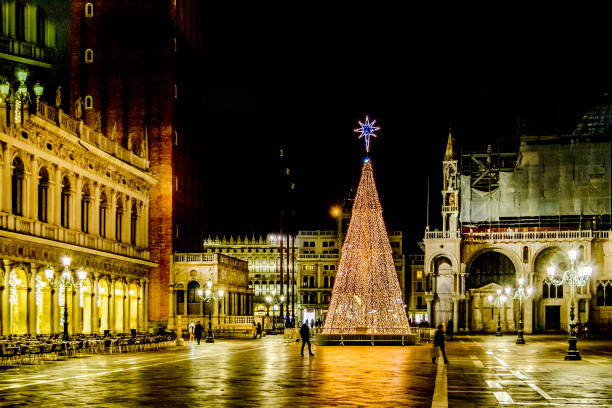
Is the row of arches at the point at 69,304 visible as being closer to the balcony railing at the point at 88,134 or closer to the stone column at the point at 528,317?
the balcony railing at the point at 88,134

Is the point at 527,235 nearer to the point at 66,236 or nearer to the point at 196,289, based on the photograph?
the point at 196,289

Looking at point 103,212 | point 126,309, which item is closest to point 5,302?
point 103,212

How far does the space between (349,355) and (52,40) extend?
127 ft

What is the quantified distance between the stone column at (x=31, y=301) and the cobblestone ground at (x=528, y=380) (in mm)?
20300

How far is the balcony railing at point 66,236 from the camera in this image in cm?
4420

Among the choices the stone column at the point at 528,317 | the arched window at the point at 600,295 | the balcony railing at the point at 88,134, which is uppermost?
the balcony railing at the point at 88,134

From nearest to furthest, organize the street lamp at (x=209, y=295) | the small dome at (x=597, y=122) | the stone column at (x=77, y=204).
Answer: the stone column at (x=77, y=204) < the street lamp at (x=209, y=295) < the small dome at (x=597, y=122)

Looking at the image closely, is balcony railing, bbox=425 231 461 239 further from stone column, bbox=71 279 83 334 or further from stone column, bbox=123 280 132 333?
stone column, bbox=71 279 83 334

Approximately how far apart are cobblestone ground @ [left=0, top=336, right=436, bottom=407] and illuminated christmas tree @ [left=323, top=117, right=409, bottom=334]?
26.8 feet

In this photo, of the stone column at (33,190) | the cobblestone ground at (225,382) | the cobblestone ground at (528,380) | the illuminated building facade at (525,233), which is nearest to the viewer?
the cobblestone ground at (225,382)

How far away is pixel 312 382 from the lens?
936 inches

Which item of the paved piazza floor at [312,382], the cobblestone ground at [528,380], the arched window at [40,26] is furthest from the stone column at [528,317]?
the arched window at [40,26]

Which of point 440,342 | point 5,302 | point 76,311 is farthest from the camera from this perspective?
point 76,311

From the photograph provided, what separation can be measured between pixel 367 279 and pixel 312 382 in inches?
828
